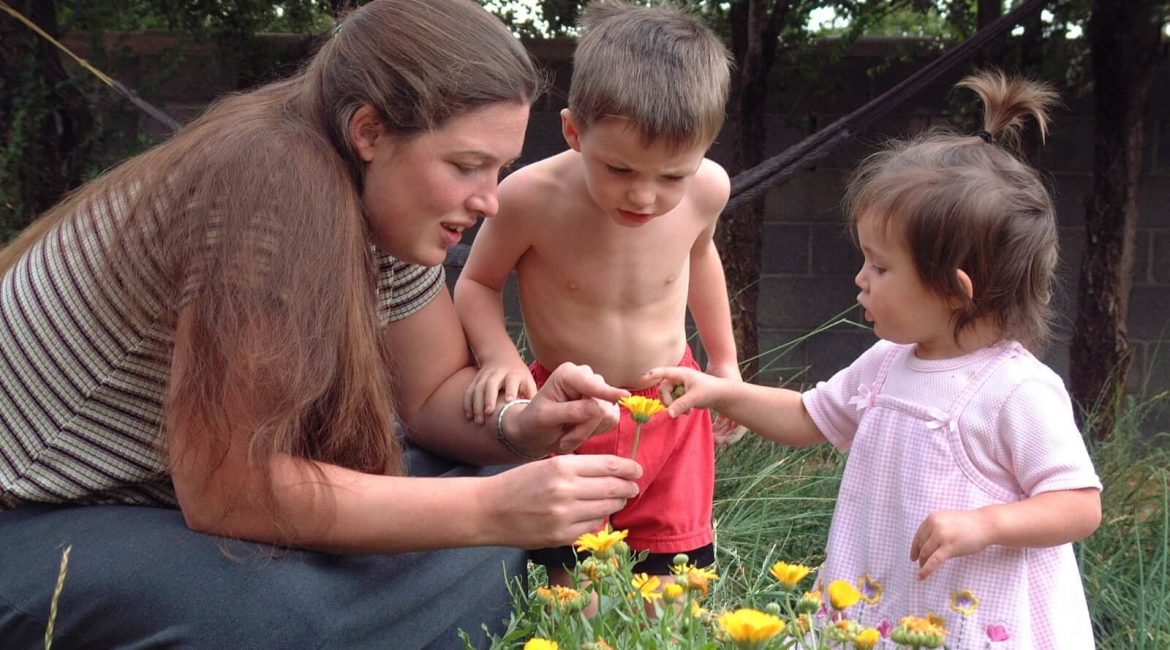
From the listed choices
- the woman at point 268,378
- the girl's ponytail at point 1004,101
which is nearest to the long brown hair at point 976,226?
the girl's ponytail at point 1004,101

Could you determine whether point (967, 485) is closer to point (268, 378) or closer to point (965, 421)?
point (965, 421)

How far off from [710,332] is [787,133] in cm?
230

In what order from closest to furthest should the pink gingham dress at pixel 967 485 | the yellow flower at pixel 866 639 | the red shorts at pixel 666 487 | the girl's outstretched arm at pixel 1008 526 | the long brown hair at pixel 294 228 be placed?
1. the yellow flower at pixel 866 639
2. the long brown hair at pixel 294 228
3. the girl's outstretched arm at pixel 1008 526
4. the pink gingham dress at pixel 967 485
5. the red shorts at pixel 666 487

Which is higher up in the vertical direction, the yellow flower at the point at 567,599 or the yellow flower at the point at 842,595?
the yellow flower at the point at 842,595

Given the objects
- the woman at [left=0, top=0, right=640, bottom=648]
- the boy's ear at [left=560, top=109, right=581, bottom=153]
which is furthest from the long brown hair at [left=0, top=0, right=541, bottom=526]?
the boy's ear at [left=560, top=109, right=581, bottom=153]

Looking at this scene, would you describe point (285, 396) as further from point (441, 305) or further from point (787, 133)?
point (787, 133)

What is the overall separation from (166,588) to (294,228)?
522 millimetres

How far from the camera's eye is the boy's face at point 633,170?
7.30ft

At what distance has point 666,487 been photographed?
2.51 m

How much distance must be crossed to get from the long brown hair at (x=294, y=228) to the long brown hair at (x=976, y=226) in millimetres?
610

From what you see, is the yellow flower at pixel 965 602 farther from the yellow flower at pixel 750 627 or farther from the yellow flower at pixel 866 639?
the yellow flower at pixel 750 627

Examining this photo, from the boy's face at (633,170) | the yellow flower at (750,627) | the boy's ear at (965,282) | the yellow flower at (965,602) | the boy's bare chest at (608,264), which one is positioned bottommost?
the yellow flower at (965,602)

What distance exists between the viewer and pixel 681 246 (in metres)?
2.56

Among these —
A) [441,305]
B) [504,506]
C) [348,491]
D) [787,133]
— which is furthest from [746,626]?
[787,133]
